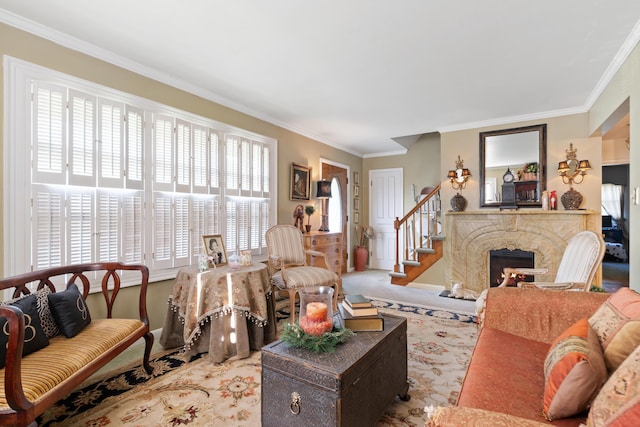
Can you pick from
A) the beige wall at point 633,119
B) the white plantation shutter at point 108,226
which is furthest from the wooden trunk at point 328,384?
the beige wall at point 633,119

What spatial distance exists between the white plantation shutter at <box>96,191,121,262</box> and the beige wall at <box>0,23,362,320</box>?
1.31 ft

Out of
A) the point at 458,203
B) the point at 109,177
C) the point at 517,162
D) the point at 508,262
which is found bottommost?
the point at 508,262

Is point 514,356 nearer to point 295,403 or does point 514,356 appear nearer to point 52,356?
point 295,403

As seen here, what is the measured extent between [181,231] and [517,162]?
14.8 ft

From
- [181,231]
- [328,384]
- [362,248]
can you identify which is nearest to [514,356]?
[328,384]

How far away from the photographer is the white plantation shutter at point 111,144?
8.52 feet

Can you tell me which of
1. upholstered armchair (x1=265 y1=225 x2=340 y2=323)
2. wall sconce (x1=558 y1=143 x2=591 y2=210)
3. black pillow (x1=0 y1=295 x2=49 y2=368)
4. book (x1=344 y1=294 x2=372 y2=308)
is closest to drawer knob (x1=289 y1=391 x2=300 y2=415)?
book (x1=344 y1=294 x2=372 y2=308)

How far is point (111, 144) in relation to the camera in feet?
8.73

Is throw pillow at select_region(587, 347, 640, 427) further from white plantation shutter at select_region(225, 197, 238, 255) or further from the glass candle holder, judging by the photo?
white plantation shutter at select_region(225, 197, 238, 255)

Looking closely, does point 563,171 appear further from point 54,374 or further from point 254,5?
point 54,374

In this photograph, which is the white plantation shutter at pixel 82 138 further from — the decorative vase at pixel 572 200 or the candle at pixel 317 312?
the decorative vase at pixel 572 200

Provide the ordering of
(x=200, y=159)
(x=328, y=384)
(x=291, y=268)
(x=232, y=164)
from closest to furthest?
1. (x=328, y=384)
2. (x=200, y=159)
3. (x=291, y=268)
4. (x=232, y=164)

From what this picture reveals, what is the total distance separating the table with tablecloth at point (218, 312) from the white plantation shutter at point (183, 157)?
3.14 ft

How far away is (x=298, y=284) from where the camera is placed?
309 cm
